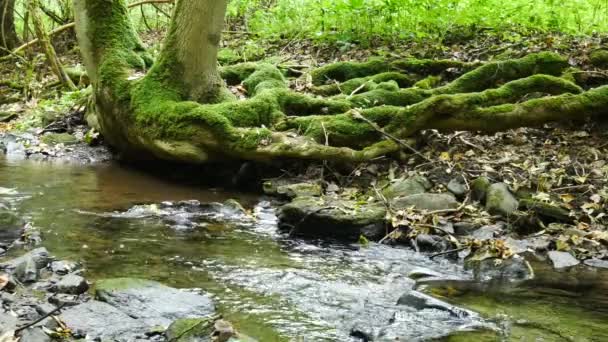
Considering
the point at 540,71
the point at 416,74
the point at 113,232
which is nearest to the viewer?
the point at 113,232

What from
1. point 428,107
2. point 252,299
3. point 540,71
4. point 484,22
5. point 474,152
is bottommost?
point 252,299

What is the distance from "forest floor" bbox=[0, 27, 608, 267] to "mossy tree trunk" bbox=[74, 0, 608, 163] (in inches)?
13.5

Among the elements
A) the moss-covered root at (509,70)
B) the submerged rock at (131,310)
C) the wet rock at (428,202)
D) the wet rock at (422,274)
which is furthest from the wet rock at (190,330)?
the moss-covered root at (509,70)

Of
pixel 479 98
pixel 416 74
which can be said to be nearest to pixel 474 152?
pixel 479 98

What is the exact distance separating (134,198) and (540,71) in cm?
633

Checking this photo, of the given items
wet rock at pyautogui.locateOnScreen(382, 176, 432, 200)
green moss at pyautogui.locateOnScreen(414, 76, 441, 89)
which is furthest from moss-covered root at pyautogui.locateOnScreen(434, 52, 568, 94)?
wet rock at pyautogui.locateOnScreen(382, 176, 432, 200)

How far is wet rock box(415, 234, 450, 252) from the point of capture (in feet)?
19.4

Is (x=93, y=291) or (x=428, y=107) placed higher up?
(x=428, y=107)

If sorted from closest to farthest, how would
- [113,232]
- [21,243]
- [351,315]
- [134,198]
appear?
[351,315] < [21,243] < [113,232] < [134,198]

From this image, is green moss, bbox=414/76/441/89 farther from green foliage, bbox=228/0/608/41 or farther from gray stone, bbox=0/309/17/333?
gray stone, bbox=0/309/17/333

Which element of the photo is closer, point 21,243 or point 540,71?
point 21,243

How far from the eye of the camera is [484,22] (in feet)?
40.5

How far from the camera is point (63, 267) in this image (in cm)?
468

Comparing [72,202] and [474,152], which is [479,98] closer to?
[474,152]
